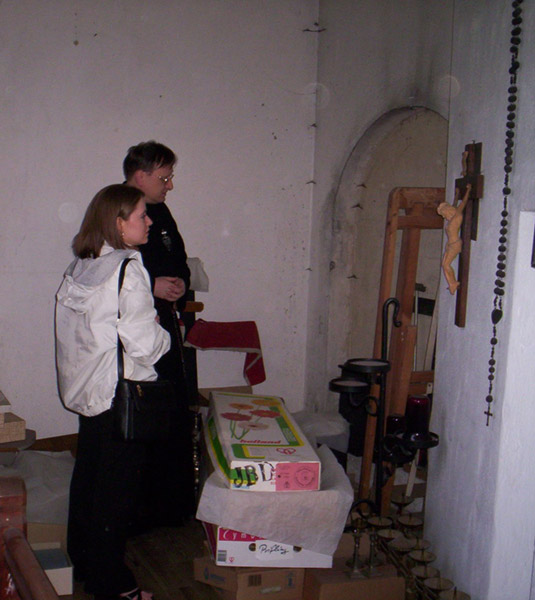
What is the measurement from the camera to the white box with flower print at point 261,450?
2252 millimetres

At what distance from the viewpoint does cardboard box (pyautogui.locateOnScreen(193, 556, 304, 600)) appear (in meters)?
2.30

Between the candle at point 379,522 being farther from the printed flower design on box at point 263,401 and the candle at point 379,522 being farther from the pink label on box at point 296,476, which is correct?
the printed flower design on box at point 263,401

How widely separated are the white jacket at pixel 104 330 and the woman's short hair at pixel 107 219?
3 centimetres

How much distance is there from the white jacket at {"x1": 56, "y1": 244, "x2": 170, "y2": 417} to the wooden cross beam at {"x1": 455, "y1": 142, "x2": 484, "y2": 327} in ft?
3.27

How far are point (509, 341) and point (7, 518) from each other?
60.5 inches

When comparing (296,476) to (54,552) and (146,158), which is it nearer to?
(54,552)

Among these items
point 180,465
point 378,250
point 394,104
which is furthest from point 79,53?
point 180,465

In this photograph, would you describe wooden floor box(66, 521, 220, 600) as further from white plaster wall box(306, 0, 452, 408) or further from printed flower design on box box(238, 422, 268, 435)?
white plaster wall box(306, 0, 452, 408)

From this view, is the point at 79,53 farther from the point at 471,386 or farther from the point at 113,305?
the point at 471,386

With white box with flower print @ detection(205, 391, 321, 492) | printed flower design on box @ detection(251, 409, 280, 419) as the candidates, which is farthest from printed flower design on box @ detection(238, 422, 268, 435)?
printed flower design on box @ detection(251, 409, 280, 419)

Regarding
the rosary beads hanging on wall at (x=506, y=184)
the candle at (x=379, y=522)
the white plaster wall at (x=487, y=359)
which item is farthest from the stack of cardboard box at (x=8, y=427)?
the rosary beads hanging on wall at (x=506, y=184)

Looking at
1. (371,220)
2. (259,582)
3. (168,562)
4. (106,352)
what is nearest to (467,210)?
(106,352)

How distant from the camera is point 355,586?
7.30 ft

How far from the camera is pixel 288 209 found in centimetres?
441
